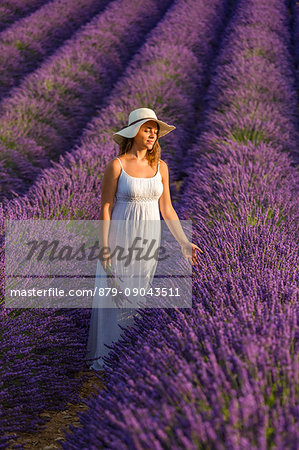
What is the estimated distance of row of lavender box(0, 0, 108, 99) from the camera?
775cm

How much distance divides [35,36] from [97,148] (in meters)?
5.59

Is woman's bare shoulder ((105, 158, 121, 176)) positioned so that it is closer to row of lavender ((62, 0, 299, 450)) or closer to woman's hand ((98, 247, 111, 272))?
woman's hand ((98, 247, 111, 272))

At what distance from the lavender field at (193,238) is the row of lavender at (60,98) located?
26mm

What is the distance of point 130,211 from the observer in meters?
2.41

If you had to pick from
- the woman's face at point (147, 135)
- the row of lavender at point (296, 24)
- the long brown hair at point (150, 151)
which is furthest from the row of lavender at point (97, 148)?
the row of lavender at point (296, 24)

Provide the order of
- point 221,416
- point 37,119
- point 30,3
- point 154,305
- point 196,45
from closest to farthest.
Answer: point 221,416 → point 154,305 → point 37,119 → point 196,45 → point 30,3

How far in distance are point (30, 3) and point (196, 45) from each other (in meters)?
5.41

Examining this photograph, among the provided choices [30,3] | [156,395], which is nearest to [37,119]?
[156,395]

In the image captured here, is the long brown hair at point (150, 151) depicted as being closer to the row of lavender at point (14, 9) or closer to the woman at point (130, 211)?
the woman at point (130, 211)

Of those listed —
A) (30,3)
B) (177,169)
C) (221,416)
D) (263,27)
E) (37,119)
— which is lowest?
(221,416)

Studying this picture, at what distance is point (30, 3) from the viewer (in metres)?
11.6

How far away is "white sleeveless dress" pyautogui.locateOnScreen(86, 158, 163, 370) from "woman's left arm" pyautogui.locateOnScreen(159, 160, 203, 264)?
0.07 meters

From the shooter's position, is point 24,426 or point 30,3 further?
point 30,3

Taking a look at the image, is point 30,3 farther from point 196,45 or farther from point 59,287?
point 59,287
